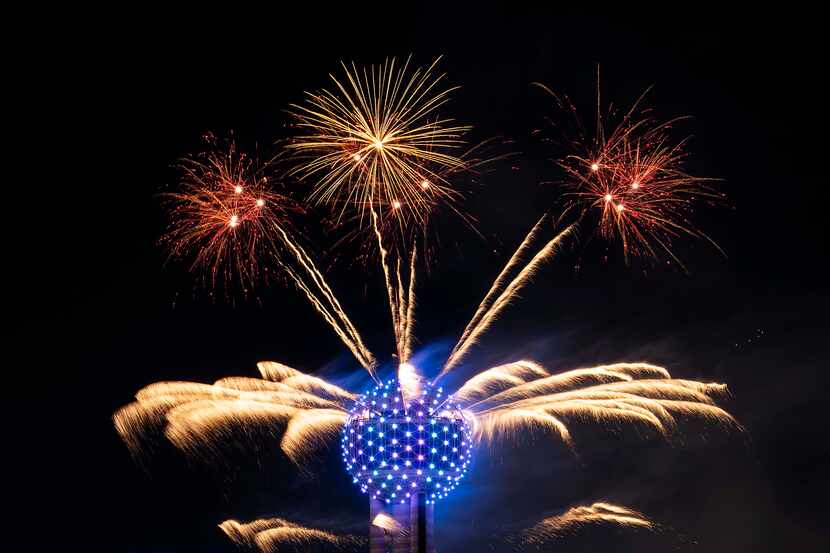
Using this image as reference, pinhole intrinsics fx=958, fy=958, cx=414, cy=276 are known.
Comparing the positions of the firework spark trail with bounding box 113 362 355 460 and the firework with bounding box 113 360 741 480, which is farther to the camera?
the firework spark trail with bounding box 113 362 355 460

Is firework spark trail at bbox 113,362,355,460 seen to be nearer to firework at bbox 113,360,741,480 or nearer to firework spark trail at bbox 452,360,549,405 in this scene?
firework at bbox 113,360,741,480

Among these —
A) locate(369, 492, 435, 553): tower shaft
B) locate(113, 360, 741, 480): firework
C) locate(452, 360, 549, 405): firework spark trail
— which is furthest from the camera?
locate(452, 360, 549, 405): firework spark trail

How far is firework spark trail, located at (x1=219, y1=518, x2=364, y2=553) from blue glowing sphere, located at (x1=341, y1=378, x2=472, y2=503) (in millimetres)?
5778

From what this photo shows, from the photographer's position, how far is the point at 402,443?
59.2 feet

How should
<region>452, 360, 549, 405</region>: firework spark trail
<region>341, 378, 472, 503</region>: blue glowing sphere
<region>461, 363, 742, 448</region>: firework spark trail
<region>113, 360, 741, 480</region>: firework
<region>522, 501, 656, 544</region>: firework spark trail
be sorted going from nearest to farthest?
1. <region>341, 378, 472, 503</region>: blue glowing sphere
2. <region>113, 360, 741, 480</region>: firework
3. <region>461, 363, 742, 448</region>: firework spark trail
4. <region>452, 360, 549, 405</region>: firework spark trail
5. <region>522, 501, 656, 544</region>: firework spark trail

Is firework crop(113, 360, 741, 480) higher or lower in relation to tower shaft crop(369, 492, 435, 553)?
higher

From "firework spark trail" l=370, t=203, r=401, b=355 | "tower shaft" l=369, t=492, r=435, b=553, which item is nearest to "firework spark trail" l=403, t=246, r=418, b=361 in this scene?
"firework spark trail" l=370, t=203, r=401, b=355

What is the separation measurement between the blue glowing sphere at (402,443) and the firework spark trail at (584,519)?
6.28 meters

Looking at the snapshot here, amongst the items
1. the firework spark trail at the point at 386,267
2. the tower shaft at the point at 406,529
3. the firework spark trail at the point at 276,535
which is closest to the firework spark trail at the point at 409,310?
the firework spark trail at the point at 386,267

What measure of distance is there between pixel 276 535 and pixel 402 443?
7433 millimetres

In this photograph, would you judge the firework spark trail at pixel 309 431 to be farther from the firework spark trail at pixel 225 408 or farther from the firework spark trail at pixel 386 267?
the firework spark trail at pixel 386 267

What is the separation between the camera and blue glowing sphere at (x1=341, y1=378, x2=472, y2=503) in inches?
709

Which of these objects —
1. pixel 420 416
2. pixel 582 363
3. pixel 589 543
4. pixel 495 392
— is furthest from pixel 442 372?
pixel 589 543

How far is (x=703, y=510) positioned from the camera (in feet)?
78.6
